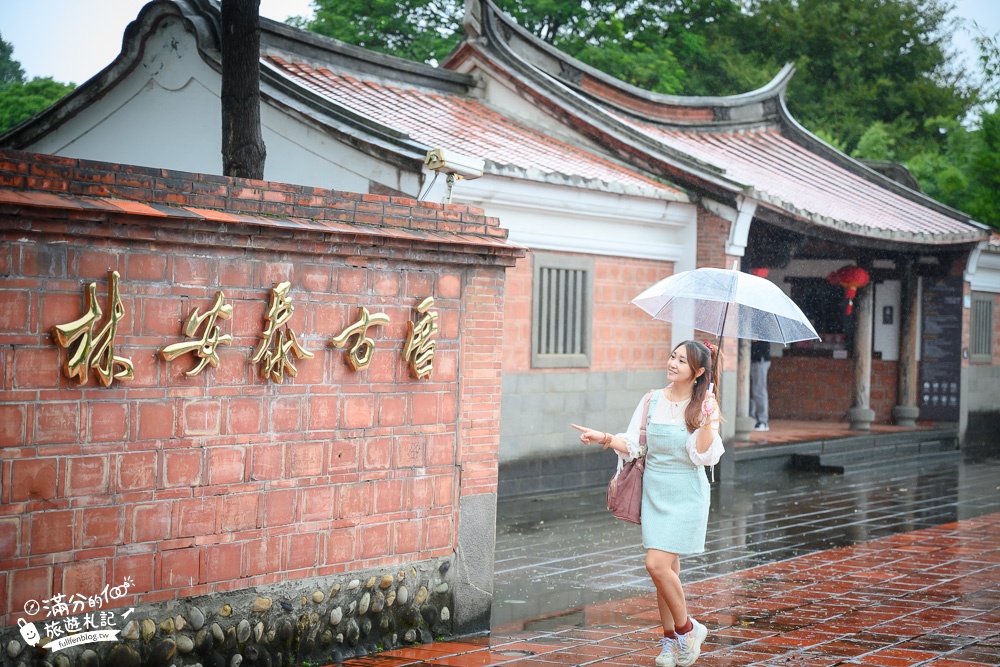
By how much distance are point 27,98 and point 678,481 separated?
75.6 ft

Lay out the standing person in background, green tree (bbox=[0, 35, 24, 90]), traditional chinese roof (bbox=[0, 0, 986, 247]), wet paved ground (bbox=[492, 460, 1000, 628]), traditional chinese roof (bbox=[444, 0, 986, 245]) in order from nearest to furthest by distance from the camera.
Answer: wet paved ground (bbox=[492, 460, 1000, 628]) < traditional chinese roof (bbox=[0, 0, 986, 247]) < traditional chinese roof (bbox=[444, 0, 986, 245]) < the standing person in background < green tree (bbox=[0, 35, 24, 90])

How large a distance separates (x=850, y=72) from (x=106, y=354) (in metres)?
29.1

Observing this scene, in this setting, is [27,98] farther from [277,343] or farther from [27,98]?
[277,343]

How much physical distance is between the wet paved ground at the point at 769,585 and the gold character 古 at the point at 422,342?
1432 mm

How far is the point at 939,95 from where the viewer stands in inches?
1218

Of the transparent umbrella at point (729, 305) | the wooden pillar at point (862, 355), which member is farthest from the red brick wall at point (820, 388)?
the transparent umbrella at point (729, 305)

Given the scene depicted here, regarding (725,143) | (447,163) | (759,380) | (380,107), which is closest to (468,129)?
(380,107)

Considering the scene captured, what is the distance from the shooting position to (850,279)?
1612 cm

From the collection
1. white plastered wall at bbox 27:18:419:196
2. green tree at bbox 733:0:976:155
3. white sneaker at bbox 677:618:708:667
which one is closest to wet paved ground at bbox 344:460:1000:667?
white sneaker at bbox 677:618:708:667

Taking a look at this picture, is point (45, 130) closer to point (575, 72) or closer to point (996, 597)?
point (575, 72)

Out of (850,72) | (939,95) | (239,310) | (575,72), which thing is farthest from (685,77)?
(239,310)

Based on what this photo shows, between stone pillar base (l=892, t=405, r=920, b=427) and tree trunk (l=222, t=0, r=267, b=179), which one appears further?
stone pillar base (l=892, t=405, r=920, b=427)

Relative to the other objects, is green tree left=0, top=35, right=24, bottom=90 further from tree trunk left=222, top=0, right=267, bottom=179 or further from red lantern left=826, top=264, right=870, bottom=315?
tree trunk left=222, top=0, right=267, bottom=179

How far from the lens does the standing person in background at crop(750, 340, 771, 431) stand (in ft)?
51.0
